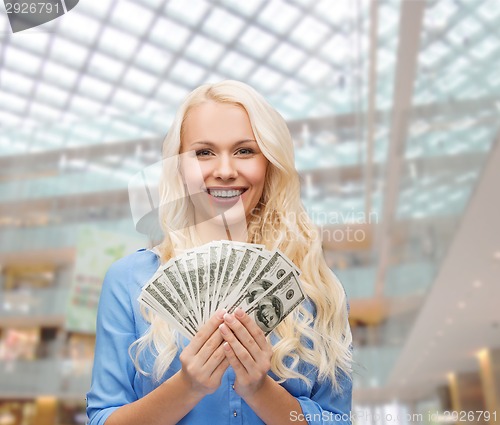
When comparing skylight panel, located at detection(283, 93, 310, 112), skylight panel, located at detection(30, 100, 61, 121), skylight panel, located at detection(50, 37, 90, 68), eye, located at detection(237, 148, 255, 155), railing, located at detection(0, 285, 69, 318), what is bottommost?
eye, located at detection(237, 148, 255, 155)

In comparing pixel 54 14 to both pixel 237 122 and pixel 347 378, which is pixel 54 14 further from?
pixel 347 378

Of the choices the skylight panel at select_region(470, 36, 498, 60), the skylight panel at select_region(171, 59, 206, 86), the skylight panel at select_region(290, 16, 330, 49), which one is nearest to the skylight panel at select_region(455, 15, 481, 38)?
the skylight panel at select_region(470, 36, 498, 60)

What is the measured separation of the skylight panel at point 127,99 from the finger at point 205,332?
42.0ft

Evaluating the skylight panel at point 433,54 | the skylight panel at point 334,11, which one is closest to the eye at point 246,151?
the skylight panel at point 433,54

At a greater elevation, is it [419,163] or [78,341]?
[419,163]

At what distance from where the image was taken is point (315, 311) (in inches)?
49.6

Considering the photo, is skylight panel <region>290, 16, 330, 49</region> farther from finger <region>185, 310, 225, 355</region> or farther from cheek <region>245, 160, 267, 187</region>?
finger <region>185, 310, 225, 355</region>

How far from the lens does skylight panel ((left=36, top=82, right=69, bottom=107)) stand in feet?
42.5

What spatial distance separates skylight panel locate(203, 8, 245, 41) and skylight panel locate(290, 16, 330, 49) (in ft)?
3.89

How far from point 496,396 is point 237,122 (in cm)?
1218

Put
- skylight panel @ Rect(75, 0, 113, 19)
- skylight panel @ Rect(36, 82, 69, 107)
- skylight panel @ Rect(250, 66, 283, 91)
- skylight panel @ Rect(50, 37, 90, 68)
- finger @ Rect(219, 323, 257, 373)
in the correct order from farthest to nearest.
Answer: skylight panel @ Rect(250, 66, 283, 91) → skylight panel @ Rect(36, 82, 69, 107) → skylight panel @ Rect(50, 37, 90, 68) → skylight panel @ Rect(75, 0, 113, 19) → finger @ Rect(219, 323, 257, 373)

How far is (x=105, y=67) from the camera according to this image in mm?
12891

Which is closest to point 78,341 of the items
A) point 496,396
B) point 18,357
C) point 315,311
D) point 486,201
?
point 18,357

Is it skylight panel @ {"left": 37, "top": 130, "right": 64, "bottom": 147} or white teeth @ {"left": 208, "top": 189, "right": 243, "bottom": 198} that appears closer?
white teeth @ {"left": 208, "top": 189, "right": 243, "bottom": 198}
